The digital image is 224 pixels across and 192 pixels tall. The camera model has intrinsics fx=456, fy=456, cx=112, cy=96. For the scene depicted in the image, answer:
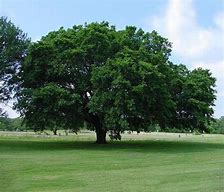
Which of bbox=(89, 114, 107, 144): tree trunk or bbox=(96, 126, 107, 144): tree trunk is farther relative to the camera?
bbox=(96, 126, 107, 144): tree trunk

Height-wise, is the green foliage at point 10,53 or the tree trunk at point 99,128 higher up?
the green foliage at point 10,53

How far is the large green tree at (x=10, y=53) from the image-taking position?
3959cm

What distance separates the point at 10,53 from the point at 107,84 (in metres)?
10.0

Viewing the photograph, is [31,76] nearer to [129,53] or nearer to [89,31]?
[89,31]

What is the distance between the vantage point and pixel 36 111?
37406mm

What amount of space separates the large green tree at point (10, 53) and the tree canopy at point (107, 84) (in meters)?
1.47

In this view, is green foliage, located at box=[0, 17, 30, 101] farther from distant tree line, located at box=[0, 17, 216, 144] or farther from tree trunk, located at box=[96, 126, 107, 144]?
tree trunk, located at box=[96, 126, 107, 144]

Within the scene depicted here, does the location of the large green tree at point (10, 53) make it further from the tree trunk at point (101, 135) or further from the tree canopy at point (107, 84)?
the tree trunk at point (101, 135)

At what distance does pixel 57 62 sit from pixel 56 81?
8.27ft

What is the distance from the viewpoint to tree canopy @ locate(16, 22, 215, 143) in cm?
3356

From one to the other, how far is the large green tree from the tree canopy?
147 centimetres

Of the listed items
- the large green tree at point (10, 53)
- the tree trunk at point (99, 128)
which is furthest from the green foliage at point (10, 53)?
the tree trunk at point (99, 128)

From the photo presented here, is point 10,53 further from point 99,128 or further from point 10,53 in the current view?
point 99,128

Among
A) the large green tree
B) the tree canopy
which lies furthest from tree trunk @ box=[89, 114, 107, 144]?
Answer: the large green tree
